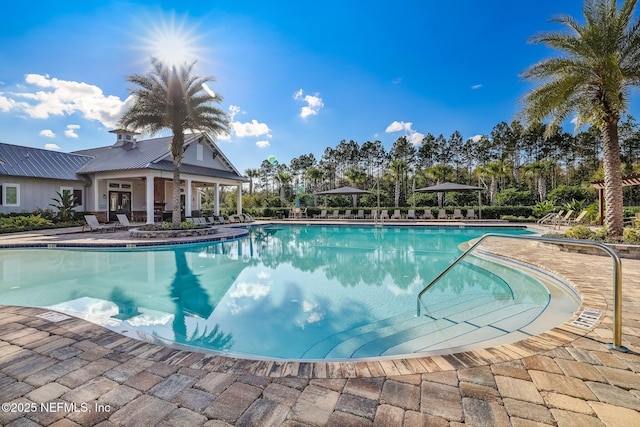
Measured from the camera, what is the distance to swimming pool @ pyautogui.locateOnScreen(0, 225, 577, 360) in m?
4.00

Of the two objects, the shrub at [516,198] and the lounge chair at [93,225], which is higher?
the shrub at [516,198]

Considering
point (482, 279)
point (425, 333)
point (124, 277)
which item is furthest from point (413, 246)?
point (124, 277)

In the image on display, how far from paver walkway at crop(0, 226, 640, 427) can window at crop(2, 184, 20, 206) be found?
761 inches

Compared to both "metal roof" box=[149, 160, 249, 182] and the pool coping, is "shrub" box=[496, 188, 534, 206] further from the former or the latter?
the pool coping

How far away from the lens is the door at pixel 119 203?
20453 mm

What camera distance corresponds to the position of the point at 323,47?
48.8ft

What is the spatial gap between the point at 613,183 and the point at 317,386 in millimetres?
11286

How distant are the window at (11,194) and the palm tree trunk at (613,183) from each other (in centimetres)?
2644

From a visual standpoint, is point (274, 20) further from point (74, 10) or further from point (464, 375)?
point (464, 375)

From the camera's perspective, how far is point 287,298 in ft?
19.4

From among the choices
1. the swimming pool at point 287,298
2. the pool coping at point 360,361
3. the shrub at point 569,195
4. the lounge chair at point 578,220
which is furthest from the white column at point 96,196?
the shrub at point 569,195

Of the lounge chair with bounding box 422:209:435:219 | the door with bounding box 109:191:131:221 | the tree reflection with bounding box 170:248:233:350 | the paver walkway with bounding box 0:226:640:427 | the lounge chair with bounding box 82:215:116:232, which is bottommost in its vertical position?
the tree reflection with bounding box 170:248:233:350

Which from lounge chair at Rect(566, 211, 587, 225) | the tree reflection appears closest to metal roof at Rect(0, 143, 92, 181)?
the tree reflection

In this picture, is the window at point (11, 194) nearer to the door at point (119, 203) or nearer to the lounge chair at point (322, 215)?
the door at point (119, 203)
